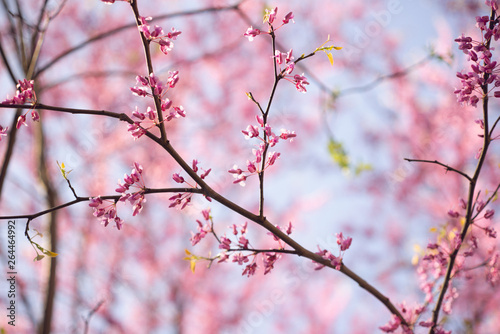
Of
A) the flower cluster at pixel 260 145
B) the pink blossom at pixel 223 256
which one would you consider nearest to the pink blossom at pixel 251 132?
the flower cluster at pixel 260 145

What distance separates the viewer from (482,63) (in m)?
1.40

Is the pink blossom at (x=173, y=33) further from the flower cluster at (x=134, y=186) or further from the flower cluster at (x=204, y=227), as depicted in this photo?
the flower cluster at (x=204, y=227)

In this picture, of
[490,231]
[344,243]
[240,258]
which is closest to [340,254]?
[344,243]

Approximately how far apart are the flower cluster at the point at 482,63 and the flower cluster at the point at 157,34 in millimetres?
962

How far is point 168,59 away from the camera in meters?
9.52

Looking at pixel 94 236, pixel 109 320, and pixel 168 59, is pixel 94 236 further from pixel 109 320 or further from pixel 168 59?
pixel 168 59

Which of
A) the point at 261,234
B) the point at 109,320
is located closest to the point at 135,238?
the point at 109,320

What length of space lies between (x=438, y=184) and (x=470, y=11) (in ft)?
12.3

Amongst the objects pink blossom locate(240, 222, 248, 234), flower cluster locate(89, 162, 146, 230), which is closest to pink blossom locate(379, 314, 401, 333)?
pink blossom locate(240, 222, 248, 234)

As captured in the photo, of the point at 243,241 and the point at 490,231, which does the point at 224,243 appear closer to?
the point at 243,241

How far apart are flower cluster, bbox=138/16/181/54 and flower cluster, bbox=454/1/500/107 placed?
96 centimetres

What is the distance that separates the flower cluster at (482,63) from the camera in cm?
134

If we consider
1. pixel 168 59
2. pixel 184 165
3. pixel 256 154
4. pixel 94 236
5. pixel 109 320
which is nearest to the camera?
pixel 184 165

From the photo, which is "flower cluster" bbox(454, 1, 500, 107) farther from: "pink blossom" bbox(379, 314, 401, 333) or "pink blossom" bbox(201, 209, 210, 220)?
"pink blossom" bbox(201, 209, 210, 220)
